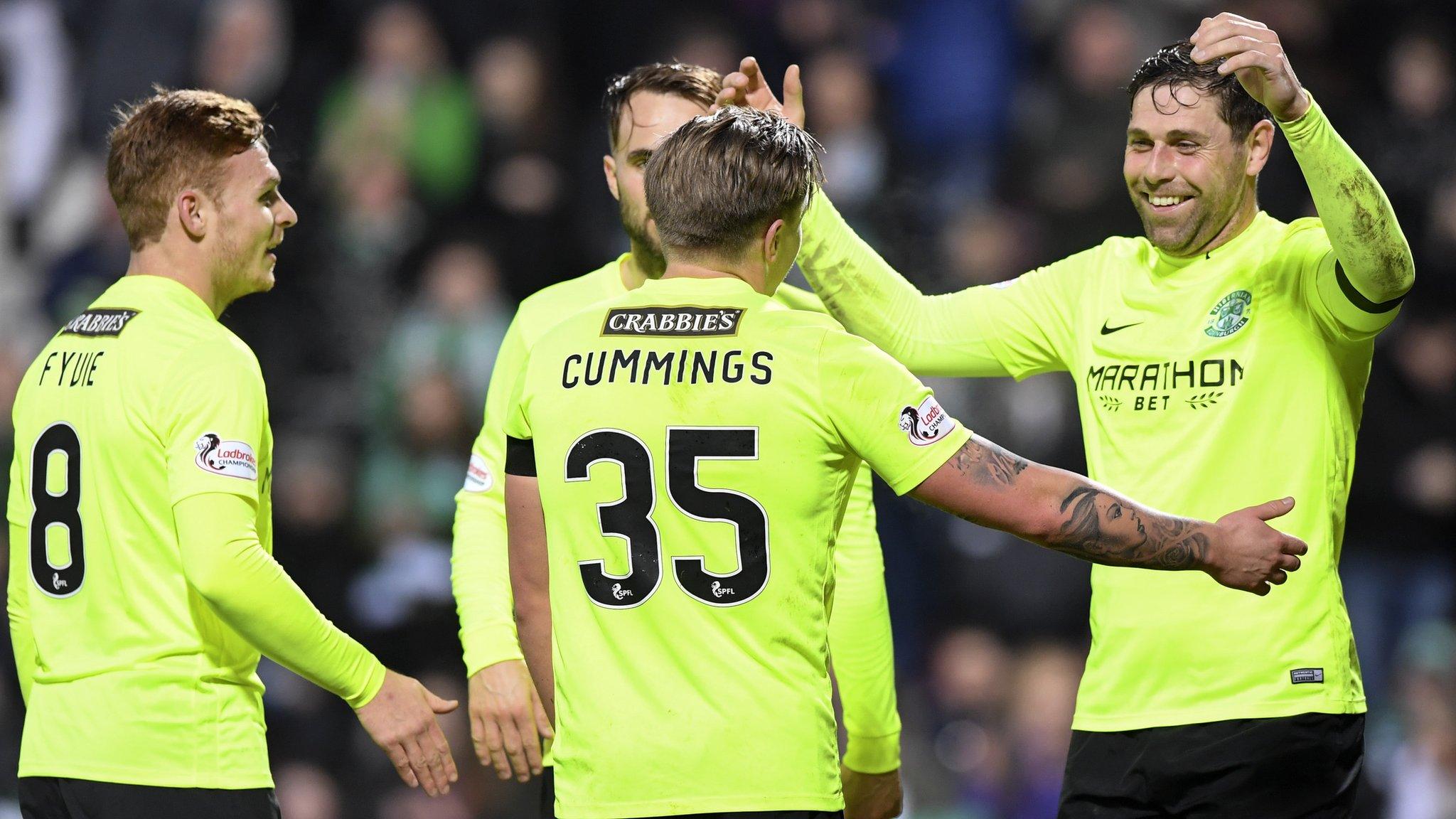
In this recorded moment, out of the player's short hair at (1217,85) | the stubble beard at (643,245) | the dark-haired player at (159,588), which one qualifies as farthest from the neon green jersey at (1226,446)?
the dark-haired player at (159,588)

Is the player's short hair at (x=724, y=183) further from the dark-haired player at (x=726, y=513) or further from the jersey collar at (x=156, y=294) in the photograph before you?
the jersey collar at (x=156, y=294)

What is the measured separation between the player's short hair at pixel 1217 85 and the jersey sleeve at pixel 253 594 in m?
2.27

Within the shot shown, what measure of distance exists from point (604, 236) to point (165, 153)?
3917mm

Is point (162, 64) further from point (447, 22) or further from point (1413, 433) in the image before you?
point (1413, 433)

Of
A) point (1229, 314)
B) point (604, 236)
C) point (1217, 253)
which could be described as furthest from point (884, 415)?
point (604, 236)

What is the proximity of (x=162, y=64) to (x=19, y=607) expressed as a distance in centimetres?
456

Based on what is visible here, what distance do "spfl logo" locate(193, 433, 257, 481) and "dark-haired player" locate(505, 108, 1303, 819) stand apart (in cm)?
70

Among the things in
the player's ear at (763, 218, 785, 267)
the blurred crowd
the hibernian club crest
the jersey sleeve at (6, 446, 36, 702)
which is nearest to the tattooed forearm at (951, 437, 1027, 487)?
the player's ear at (763, 218, 785, 267)

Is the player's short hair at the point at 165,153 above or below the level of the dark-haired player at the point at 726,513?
above

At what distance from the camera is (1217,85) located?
3.68 meters

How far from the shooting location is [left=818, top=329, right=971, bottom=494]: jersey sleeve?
2.75 metres

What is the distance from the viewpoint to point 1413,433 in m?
6.87

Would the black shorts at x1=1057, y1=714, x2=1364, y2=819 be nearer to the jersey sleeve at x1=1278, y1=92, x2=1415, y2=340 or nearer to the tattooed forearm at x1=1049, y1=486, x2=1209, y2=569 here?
the tattooed forearm at x1=1049, y1=486, x2=1209, y2=569

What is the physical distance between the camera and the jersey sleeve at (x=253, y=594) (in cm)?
314
